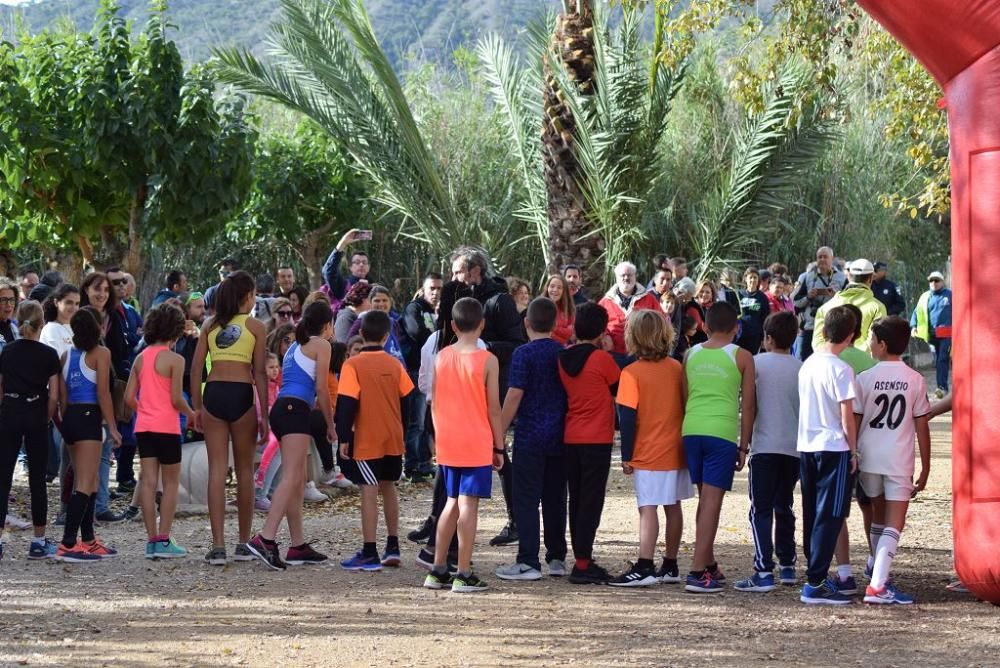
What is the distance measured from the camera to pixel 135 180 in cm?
1303

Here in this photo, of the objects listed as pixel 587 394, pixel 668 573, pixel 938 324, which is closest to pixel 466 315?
pixel 587 394

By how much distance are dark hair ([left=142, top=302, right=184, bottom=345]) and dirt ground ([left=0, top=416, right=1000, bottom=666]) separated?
1.34 m

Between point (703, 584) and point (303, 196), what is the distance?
16.2 m

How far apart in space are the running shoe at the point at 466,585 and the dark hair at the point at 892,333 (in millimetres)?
2467

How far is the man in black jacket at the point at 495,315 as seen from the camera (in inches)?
328

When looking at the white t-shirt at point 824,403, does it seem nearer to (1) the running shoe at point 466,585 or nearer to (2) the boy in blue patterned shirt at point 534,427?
(2) the boy in blue patterned shirt at point 534,427

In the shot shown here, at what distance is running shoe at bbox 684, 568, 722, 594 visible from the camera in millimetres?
7090

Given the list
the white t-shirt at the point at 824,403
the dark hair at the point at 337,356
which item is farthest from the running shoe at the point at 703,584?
the dark hair at the point at 337,356

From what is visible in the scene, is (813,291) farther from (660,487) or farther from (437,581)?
(437,581)

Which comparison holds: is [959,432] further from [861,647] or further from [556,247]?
[556,247]

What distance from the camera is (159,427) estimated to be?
806 centimetres

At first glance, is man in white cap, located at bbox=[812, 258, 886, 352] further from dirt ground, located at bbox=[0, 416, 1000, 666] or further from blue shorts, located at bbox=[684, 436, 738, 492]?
blue shorts, located at bbox=[684, 436, 738, 492]

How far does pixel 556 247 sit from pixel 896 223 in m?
10.5

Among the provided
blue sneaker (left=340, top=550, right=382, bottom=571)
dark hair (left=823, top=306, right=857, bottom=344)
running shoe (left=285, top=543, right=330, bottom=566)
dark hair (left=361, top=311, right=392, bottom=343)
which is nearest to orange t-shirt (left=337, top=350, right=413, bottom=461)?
dark hair (left=361, top=311, right=392, bottom=343)
